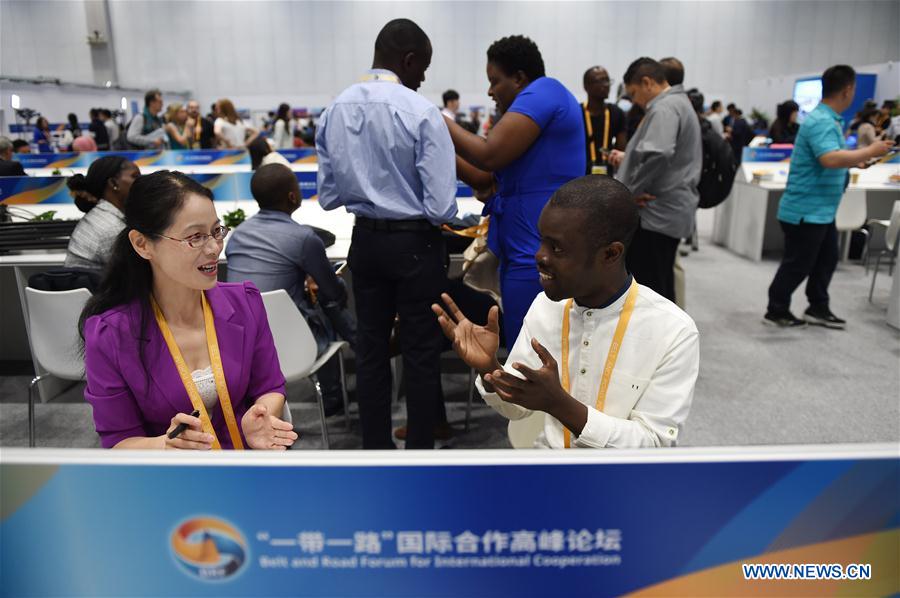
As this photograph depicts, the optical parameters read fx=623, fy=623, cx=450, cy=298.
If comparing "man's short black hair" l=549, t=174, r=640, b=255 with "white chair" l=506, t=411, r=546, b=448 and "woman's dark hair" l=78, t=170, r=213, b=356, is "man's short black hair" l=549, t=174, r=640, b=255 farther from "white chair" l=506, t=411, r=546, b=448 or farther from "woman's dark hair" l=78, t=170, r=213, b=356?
"woman's dark hair" l=78, t=170, r=213, b=356

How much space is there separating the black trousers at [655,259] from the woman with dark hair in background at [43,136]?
8.58 metres

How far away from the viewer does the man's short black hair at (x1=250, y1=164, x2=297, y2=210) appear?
99.2 inches

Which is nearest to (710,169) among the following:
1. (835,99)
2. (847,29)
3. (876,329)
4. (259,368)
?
(835,99)

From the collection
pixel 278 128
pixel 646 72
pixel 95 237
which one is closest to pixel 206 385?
pixel 95 237

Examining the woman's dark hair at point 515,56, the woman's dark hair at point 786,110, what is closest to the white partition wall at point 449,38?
the woman's dark hair at point 786,110

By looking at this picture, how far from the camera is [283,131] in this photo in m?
8.66

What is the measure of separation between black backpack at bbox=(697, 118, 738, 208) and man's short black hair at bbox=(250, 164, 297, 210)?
242 centimetres

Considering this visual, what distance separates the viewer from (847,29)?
15047 millimetres

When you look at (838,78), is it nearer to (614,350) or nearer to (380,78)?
(380,78)

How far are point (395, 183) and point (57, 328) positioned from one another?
1555mm

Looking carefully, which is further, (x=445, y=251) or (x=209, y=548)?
(x=445, y=251)

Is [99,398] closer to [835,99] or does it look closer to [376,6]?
[835,99]

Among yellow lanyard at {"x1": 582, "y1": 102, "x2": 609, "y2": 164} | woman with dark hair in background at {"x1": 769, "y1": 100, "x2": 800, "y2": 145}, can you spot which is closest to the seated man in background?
yellow lanyard at {"x1": 582, "y1": 102, "x2": 609, "y2": 164}

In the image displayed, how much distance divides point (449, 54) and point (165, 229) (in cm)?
1505
